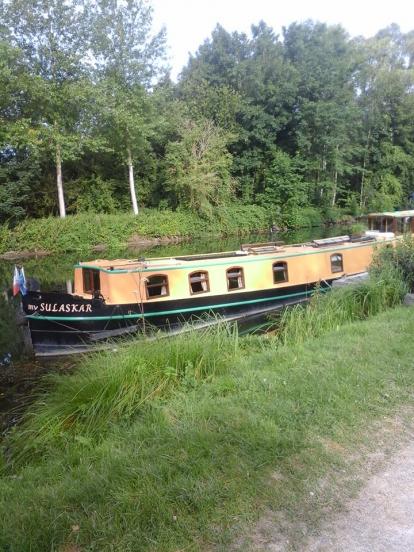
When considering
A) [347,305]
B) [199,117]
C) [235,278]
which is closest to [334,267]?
[235,278]

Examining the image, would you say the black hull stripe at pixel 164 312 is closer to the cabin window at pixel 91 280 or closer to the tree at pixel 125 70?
the cabin window at pixel 91 280

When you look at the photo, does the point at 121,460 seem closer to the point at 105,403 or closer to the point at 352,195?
the point at 105,403

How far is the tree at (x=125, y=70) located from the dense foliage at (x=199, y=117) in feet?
0.28

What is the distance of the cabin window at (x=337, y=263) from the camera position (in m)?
14.5

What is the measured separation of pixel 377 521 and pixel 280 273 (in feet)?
35.9

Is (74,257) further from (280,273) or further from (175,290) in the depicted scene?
(280,273)

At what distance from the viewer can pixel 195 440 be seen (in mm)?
3639

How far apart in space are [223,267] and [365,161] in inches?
1474

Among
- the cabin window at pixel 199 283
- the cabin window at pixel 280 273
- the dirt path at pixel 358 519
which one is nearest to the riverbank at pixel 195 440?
the dirt path at pixel 358 519

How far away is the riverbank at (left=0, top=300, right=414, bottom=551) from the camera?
2.79m

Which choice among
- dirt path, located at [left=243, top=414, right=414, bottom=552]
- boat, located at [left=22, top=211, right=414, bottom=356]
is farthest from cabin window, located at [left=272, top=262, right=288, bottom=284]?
dirt path, located at [left=243, top=414, right=414, bottom=552]

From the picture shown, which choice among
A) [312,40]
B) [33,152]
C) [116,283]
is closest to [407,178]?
[312,40]

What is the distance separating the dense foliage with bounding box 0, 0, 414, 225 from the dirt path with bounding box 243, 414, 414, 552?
24.6 m

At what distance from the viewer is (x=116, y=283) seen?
10.9 metres
